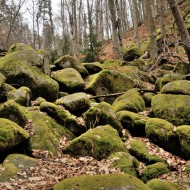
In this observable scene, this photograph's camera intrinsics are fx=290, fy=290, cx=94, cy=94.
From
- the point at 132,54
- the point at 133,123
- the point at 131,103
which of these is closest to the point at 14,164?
the point at 133,123

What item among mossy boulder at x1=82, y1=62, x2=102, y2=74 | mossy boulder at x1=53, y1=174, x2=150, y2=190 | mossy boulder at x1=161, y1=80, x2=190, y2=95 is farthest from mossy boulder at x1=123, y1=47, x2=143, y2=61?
mossy boulder at x1=53, y1=174, x2=150, y2=190

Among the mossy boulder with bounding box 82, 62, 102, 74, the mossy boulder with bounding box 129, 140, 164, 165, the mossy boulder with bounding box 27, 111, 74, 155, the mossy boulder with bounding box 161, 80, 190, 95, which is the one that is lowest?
the mossy boulder with bounding box 129, 140, 164, 165

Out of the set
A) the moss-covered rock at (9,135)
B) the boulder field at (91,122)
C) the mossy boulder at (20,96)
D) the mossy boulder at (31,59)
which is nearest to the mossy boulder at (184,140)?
the boulder field at (91,122)

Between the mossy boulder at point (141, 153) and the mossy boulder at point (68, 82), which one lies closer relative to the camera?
the mossy boulder at point (141, 153)

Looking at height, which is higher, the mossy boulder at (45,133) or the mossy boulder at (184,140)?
the mossy boulder at (45,133)

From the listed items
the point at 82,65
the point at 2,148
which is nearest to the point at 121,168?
the point at 2,148

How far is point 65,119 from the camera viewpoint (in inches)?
365

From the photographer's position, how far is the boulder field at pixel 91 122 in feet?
22.1

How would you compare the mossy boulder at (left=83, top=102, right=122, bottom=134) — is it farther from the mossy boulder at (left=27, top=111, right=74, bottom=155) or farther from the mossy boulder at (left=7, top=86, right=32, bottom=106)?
the mossy boulder at (left=7, top=86, right=32, bottom=106)

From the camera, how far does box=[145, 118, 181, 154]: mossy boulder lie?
27.9 feet

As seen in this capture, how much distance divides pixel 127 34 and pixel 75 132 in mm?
34273

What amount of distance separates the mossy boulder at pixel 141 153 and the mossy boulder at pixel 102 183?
102 inches

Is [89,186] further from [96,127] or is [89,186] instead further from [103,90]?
[103,90]

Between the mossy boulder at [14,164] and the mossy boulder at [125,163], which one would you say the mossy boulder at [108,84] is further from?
the mossy boulder at [14,164]
